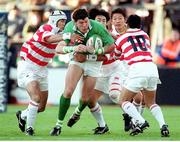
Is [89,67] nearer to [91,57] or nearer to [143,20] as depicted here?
[91,57]

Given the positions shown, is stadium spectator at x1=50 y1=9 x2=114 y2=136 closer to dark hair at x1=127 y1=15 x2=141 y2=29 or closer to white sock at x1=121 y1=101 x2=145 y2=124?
dark hair at x1=127 y1=15 x2=141 y2=29

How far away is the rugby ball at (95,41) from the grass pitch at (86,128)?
60.3 inches

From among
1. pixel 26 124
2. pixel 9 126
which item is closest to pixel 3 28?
pixel 9 126

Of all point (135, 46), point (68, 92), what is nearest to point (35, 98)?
point (68, 92)

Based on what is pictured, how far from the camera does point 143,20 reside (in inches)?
998

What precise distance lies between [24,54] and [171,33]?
9.31 metres

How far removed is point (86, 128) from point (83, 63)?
7.38ft

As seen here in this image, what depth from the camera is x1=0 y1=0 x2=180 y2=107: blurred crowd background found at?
24.6 meters

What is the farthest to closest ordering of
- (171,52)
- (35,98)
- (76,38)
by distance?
1. (171,52)
2. (35,98)
3. (76,38)

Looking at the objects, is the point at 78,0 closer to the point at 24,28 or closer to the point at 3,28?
the point at 24,28

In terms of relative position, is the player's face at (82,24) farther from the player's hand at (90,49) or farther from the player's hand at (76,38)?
the player's hand at (90,49)

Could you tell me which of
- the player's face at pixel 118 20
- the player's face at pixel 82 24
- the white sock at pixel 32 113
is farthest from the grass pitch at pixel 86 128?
the player's face at pixel 118 20

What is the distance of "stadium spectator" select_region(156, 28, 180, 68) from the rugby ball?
31.0ft

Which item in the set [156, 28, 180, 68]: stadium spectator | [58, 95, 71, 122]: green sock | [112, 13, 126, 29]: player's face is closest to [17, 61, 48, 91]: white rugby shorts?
[58, 95, 71, 122]: green sock
